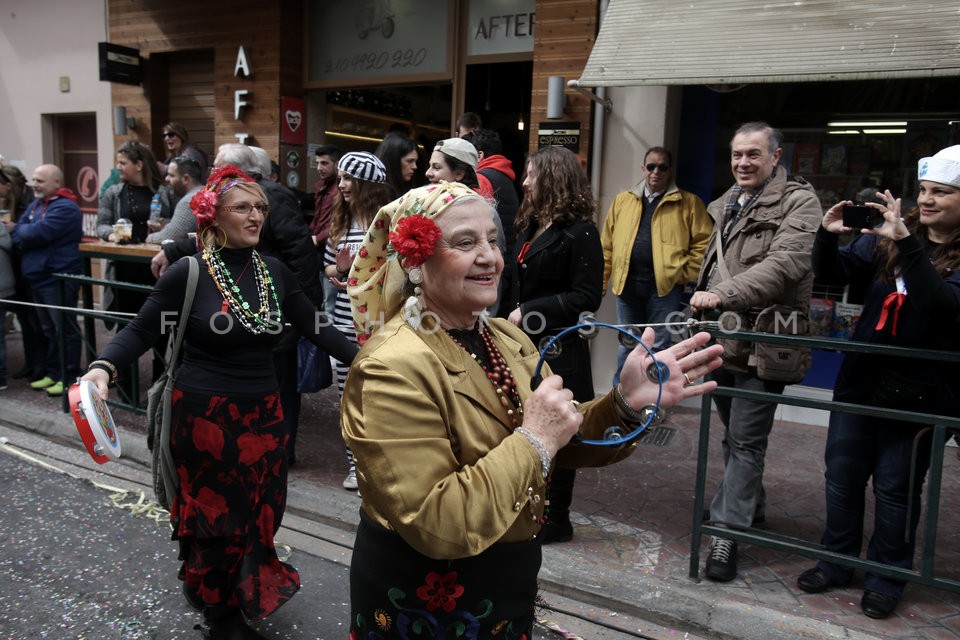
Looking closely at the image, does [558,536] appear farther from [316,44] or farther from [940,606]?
[316,44]

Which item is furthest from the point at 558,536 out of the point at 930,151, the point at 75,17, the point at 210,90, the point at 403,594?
the point at 75,17

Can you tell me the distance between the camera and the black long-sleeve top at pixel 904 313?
2984mm

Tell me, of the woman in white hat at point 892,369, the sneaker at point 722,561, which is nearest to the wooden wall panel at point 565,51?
the woman in white hat at point 892,369

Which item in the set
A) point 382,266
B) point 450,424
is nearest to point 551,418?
point 450,424

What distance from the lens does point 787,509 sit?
4625mm

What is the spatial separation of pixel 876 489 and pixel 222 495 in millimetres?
3009

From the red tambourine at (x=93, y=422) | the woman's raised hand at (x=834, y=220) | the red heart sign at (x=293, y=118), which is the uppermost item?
the red heart sign at (x=293, y=118)

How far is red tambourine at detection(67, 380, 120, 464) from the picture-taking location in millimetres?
2346

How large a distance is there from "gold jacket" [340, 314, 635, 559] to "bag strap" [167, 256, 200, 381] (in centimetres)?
156

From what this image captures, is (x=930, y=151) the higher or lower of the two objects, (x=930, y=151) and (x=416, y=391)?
the higher

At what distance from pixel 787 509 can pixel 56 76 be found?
39.0ft

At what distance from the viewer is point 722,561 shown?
3635 mm

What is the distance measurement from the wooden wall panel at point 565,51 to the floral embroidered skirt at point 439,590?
541 centimetres

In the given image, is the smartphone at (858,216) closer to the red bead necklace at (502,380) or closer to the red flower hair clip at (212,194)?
the red bead necklace at (502,380)
